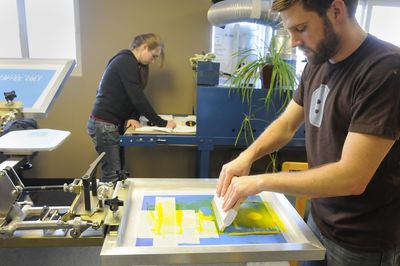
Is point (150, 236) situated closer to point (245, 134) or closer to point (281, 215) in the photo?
point (281, 215)

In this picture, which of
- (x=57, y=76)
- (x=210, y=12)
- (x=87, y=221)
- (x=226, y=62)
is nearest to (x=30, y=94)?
(x=57, y=76)

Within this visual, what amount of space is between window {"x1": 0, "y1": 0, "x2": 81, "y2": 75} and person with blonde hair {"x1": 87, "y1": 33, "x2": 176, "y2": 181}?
2.10ft

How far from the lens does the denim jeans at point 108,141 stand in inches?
95.1

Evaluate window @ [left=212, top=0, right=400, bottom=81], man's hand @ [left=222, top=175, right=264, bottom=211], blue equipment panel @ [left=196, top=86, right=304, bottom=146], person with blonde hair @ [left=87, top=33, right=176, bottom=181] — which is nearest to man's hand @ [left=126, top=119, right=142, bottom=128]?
person with blonde hair @ [left=87, top=33, right=176, bottom=181]

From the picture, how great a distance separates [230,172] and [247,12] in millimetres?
1735

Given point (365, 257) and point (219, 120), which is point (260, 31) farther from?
point (365, 257)

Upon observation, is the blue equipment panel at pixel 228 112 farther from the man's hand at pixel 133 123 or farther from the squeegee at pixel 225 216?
the squeegee at pixel 225 216

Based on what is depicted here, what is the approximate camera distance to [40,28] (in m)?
2.85

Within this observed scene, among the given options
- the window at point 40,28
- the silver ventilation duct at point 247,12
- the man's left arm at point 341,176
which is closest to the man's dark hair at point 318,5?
the man's left arm at point 341,176

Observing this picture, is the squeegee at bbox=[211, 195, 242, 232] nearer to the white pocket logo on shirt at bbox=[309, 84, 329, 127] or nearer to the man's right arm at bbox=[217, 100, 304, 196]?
the man's right arm at bbox=[217, 100, 304, 196]

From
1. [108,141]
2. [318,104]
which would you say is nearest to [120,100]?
[108,141]

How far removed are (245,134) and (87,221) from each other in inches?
61.8

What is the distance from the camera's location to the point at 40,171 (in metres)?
3.13

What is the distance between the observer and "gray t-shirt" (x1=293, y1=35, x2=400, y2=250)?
2.44 ft
